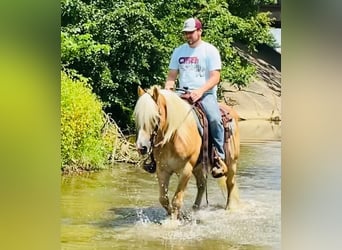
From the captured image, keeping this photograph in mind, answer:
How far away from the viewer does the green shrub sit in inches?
111

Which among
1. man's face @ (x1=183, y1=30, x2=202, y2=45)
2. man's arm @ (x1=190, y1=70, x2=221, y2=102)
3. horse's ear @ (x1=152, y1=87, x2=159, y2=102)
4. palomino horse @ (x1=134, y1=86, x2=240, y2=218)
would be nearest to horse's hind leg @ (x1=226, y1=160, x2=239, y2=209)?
palomino horse @ (x1=134, y1=86, x2=240, y2=218)

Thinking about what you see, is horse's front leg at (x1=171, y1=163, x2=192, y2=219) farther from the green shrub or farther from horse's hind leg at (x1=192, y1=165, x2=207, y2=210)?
the green shrub

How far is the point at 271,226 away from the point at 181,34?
93 centimetres

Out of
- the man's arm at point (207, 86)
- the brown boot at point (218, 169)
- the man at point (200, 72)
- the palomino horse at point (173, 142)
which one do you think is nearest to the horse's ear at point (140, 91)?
the palomino horse at point (173, 142)

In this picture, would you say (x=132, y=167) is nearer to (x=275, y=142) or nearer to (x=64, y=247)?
(x=64, y=247)

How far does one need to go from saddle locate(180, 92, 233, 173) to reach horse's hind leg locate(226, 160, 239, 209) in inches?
1.3

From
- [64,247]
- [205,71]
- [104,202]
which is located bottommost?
[64,247]

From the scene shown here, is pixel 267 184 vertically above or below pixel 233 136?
below

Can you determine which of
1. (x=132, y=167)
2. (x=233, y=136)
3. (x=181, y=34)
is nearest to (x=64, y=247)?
(x=132, y=167)

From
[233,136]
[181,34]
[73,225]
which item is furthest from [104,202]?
[181,34]

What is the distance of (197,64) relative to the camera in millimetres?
2760

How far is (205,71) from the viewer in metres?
2.77

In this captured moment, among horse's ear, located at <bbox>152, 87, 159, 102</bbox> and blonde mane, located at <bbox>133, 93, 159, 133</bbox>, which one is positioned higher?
horse's ear, located at <bbox>152, 87, 159, 102</bbox>

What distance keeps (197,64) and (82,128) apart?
591 millimetres
